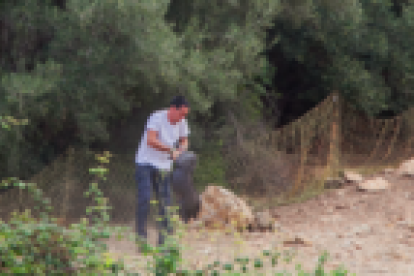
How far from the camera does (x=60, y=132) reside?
24.0 ft

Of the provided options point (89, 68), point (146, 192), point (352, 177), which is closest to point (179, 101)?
point (146, 192)

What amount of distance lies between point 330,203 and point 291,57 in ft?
15.0

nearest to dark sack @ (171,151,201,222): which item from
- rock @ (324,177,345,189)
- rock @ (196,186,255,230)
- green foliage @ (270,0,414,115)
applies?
rock @ (196,186,255,230)

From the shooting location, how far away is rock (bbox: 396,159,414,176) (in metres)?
9.90

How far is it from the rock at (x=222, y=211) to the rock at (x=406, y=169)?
12.8 feet

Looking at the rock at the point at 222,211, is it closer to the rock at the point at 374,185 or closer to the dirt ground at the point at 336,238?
the dirt ground at the point at 336,238

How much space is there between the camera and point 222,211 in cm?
705

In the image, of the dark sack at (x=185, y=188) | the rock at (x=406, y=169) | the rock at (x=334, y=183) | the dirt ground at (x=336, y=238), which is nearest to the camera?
the dirt ground at (x=336, y=238)

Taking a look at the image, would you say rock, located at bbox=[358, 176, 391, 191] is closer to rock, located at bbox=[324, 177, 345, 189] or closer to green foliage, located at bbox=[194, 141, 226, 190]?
rock, located at bbox=[324, 177, 345, 189]

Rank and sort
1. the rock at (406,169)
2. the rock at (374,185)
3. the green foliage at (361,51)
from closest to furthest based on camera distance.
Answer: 1. the rock at (374,185)
2. the rock at (406,169)
3. the green foliage at (361,51)

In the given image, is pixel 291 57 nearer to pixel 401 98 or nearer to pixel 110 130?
pixel 401 98

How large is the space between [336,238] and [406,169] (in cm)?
401

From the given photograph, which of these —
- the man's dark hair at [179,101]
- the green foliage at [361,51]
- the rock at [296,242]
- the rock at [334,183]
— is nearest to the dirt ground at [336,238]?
the rock at [296,242]

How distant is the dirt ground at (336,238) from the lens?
5168mm
